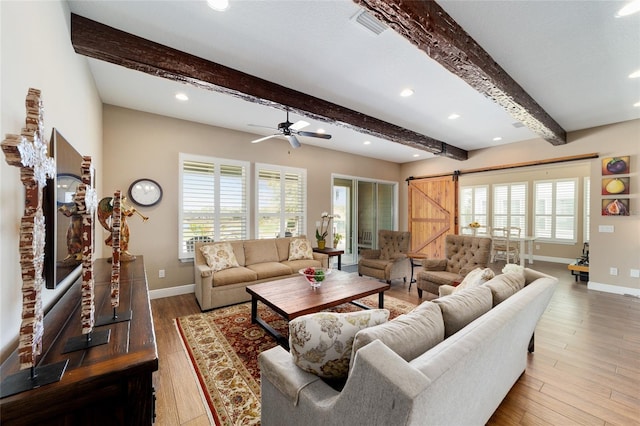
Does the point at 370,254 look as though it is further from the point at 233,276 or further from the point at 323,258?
the point at 233,276

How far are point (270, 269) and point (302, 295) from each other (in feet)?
4.47

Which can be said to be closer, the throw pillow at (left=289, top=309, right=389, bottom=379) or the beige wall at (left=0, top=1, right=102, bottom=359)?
the beige wall at (left=0, top=1, right=102, bottom=359)

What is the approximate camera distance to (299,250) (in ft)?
15.8

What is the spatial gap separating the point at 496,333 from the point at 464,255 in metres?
3.04

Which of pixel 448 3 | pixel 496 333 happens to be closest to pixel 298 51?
pixel 448 3

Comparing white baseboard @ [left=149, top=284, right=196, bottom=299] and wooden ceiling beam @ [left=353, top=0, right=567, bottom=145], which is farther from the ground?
wooden ceiling beam @ [left=353, top=0, right=567, bottom=145]

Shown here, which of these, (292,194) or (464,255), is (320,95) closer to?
(292,194)

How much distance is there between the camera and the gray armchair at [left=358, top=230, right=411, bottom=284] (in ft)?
15.4

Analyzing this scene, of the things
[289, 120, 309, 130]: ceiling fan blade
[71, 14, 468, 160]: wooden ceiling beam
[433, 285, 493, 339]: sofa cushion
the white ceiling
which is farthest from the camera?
[289, 120, 309, 130]: ceiling fan blade

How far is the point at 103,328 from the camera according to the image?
127 cm

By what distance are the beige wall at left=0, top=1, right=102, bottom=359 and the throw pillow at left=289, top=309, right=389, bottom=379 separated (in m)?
1.18

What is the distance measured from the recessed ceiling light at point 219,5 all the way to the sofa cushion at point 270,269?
3117 mm

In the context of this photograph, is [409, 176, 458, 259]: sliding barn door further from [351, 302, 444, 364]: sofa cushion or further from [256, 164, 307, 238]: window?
[351, 302, 444, 364]: sofa cushion

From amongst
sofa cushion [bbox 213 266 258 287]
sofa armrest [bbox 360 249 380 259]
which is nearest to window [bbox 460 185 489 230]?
sofa armrest [bbox 360 249 380 259]
